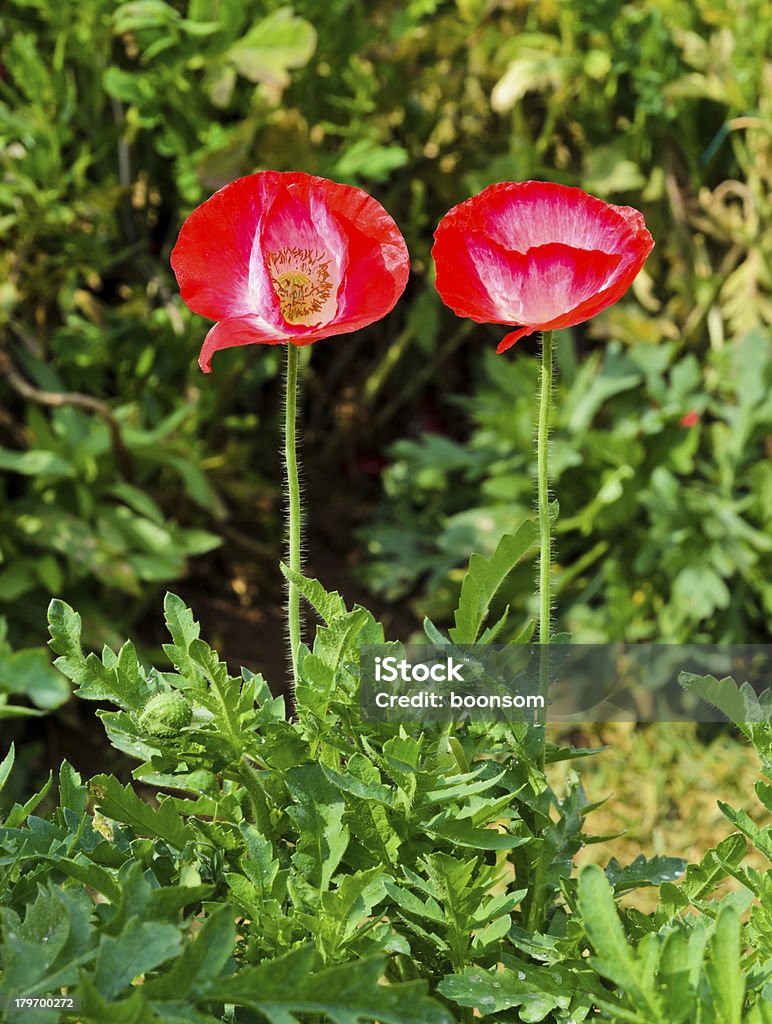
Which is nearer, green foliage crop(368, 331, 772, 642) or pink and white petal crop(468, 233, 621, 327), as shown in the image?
pink and white petal crop(468, 233, 621, 327)

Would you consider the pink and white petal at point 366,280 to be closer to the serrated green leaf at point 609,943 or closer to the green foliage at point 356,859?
the green foliage at point 356,859

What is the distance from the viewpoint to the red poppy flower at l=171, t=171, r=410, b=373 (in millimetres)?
1133

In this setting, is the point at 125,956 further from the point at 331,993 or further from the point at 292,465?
the point at 292,465

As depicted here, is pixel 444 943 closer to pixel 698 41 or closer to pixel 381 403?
pixel 698 41

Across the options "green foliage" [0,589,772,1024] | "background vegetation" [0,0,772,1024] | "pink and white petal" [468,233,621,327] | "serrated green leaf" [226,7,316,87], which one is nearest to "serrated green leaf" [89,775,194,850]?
"green foliage" [0,589,772,1024]

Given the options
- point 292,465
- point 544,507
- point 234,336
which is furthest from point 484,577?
point 234,336

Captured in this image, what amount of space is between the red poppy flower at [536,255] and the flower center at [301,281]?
0.36ft

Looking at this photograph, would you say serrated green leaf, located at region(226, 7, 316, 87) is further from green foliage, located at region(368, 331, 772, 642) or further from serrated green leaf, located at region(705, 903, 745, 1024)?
serrated green leaf, located at region(705, 903, 745, 1024)

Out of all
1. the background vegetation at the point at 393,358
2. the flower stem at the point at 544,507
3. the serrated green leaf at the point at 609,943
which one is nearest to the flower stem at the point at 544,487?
A: the flower stem at the point at 544,507

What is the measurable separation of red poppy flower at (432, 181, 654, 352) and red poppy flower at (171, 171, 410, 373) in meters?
0.05

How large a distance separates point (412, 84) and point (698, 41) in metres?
0.72

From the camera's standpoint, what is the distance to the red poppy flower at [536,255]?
1116mm

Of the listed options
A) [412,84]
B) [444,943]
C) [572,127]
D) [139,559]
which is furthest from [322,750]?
[572,127]

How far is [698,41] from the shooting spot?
10.6 feet
